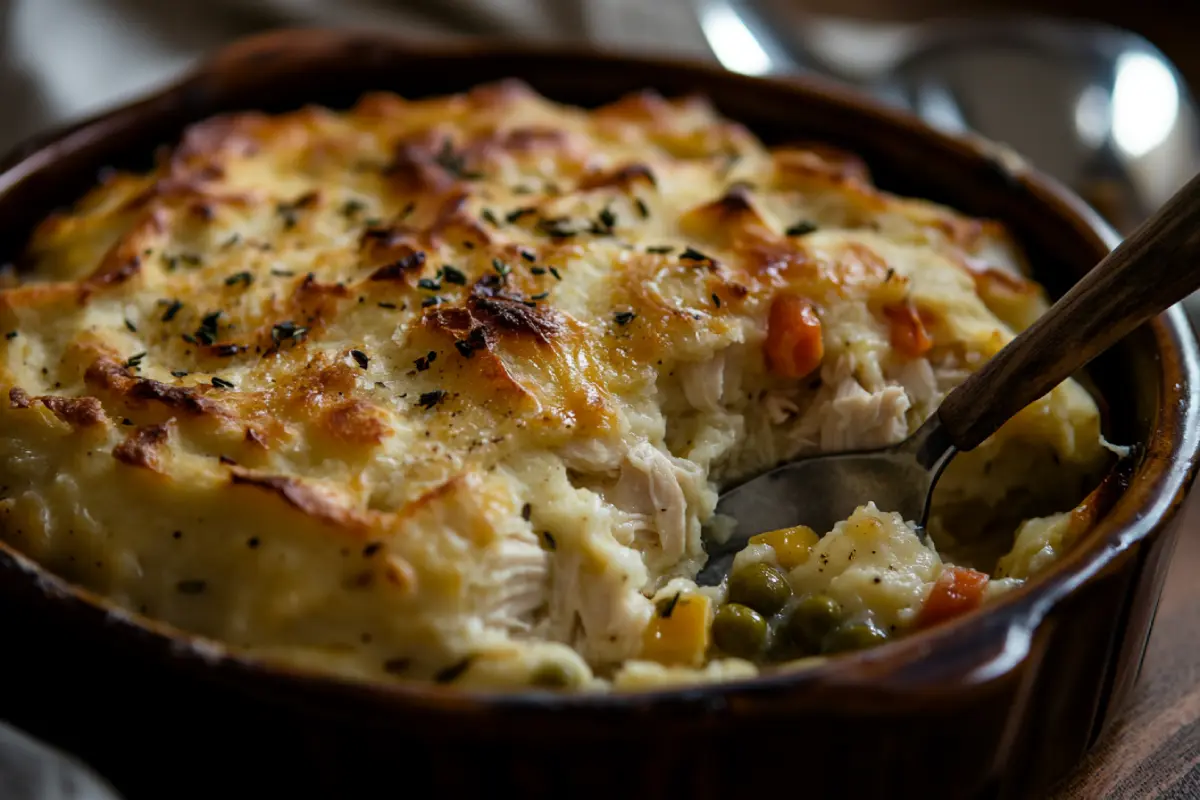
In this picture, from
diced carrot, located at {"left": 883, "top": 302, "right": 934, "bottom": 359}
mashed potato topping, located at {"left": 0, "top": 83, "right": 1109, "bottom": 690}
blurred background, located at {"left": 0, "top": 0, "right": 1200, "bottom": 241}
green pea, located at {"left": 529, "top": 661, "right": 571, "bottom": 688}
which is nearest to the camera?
green pea, located at {"left": 529, "top": 661, "right": 571, "bottom": 688}

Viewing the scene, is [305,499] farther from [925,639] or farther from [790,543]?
[925,639]

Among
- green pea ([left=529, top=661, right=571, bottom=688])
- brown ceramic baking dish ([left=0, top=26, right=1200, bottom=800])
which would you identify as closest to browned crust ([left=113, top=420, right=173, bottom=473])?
brown ceramic baking dish ([left=0, top=26, right=1200, bottom=800])

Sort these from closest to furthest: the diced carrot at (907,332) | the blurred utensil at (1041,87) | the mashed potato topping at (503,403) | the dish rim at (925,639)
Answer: the dish rim at (925,639) < the mashed potato topping at (503,403) < the diced carrot at (907,332) < the blurred utensil at (1041,87)

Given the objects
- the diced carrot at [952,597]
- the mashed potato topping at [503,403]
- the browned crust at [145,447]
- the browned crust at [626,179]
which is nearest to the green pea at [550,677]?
the mashed potato topping at [503,403]

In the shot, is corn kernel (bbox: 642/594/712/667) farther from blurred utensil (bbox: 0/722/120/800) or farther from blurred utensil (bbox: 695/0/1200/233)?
blurred utensil (bbox: 695/0/1200/233)

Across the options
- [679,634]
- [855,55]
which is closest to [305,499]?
[679,634]

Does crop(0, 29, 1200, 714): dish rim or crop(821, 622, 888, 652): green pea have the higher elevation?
crop(0, 29, 1200, 714): dish rim

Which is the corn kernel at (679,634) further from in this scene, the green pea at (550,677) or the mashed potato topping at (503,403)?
the green pea at (550,677)
